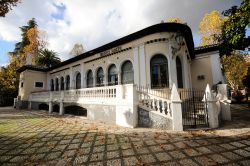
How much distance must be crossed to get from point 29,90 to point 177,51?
20.0 meters

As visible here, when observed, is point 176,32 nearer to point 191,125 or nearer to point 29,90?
point 191,125

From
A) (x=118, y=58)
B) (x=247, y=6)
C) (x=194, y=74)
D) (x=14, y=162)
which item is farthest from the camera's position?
(x=194, y=74)

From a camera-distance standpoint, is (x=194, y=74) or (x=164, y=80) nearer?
(x=164, y=80)

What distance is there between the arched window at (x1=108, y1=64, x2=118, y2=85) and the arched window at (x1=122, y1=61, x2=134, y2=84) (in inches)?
38.1

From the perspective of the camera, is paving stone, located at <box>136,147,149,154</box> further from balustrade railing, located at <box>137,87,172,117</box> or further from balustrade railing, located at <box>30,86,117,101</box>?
balustrade railing, located at <box>30,86,117,101</box>

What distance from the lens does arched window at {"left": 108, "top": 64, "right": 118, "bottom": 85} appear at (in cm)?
1325

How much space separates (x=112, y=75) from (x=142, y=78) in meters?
3.58

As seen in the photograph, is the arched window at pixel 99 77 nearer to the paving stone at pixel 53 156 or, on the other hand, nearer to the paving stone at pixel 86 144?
the paving stone at pixel 86 144

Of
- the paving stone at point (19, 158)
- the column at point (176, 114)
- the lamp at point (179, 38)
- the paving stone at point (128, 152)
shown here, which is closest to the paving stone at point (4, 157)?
the paving stone at point (19, 158)

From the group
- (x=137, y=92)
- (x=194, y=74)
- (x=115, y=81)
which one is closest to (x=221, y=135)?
(x=137, y=92)

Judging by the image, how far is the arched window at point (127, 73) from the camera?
39.4 ft

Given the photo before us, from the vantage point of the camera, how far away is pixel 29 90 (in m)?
20.8

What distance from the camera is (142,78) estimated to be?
35.6 ft

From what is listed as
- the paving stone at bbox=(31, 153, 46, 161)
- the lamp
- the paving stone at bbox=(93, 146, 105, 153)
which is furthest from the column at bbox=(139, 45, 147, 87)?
the paving stone at bbox=(31, 153, 46, 161)
